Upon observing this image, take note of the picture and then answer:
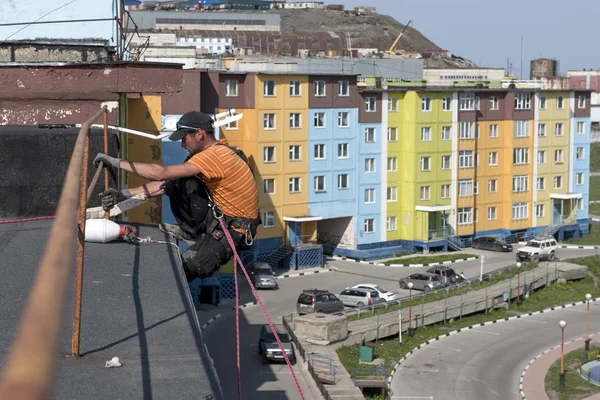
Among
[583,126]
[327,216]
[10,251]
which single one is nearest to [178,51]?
[327,216]

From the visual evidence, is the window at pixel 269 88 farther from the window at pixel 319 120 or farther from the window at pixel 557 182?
the window at pixel 557 182

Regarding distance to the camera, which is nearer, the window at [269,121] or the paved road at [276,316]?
the paved road at [276,316]

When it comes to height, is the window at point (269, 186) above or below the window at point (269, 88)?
below

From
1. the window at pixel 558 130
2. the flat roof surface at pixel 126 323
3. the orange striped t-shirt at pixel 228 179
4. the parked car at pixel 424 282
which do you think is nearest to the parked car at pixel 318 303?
the parked car at pixel 424 282

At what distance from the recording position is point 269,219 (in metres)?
45.5

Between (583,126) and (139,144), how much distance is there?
120 feet

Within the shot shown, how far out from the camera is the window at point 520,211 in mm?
54659

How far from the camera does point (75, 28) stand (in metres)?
16.2

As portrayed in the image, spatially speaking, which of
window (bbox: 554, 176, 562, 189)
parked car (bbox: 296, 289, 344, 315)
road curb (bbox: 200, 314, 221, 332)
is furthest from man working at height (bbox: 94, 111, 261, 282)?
window (bbox: 554, 176, 562, 189)

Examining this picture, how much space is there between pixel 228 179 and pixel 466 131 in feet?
150

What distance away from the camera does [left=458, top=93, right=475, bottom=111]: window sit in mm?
51938

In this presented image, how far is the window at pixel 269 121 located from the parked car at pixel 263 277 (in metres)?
6.75

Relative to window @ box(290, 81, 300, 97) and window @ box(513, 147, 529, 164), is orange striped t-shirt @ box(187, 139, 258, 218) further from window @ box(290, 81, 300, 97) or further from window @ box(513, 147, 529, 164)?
window @ box(513, 147, 529, 164)

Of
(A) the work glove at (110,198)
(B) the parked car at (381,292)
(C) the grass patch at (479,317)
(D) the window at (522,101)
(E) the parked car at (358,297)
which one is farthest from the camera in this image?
(D) the window at (522,101)
